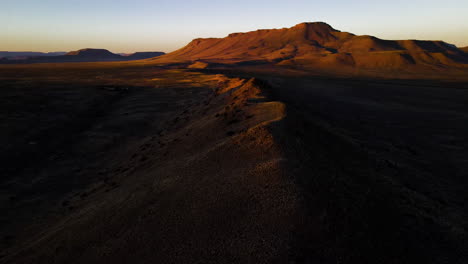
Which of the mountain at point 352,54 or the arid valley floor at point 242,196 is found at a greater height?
the mountain at point 352,54

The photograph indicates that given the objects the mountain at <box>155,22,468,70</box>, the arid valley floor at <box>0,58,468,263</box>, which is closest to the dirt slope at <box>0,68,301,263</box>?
the arid valley floor at <box>0,58,468,263</box>

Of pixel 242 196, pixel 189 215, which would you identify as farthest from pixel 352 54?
pixel 189 215

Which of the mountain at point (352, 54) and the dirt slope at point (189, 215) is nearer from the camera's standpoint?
the dirt slope at point (189, 215)

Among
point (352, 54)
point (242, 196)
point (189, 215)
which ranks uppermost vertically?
point (352, 54)

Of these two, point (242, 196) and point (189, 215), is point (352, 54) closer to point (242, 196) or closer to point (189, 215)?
point (242, 196)

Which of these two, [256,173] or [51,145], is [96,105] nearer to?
[51,145]

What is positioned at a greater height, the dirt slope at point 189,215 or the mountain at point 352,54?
the mountain at point 352,54

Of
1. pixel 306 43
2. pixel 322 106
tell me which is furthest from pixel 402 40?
pixel 322 106

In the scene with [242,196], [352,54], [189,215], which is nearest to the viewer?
[189,215]

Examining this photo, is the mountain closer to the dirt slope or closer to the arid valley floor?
the arid valley floor

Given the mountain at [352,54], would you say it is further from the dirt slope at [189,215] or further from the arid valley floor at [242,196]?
the dirt slope at [189,215]

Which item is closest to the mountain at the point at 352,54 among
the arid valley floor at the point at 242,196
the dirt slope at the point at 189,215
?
the arid valley floor at the point at 242,196
